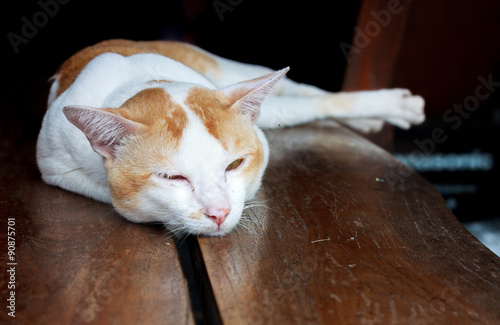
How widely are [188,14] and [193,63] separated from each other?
197 centimetres

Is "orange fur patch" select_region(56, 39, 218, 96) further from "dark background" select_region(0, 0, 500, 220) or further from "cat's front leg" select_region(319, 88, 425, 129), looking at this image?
"dark background" select_region(0, 0, 500, 220)

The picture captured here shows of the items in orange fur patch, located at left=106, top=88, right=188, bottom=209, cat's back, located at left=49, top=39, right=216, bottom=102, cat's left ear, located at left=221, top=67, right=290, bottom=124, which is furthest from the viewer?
cat's back, located at left=49, top=39, right=216, bottom=102

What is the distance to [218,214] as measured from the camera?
1.49m

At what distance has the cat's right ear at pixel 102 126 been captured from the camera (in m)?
1.46

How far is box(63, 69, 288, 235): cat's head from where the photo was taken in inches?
59.7

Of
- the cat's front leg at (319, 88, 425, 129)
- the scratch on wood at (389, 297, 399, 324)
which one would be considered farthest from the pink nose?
the cat's front leg at (319, 88, 425, 129)

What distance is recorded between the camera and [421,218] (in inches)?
74.7

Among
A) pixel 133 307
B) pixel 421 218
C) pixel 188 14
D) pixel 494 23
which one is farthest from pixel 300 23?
pixel 133 307

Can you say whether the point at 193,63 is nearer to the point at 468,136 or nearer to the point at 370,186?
the point at 370,186

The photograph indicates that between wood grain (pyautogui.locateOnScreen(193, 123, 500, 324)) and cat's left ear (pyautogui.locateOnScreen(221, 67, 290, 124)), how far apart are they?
387 millimetres

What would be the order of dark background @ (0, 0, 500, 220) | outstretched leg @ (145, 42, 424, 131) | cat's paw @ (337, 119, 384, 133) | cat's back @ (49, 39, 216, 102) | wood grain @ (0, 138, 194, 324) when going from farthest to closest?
dark background @ (0, 0, 500, 220)
cat's paw @ (337, 119, 384, 133)
outstretched leg @ (145, 42, 424, 131)
cat's back @ (49, 39, 216, 102)
wood grain @ (0, 138, 194, 324)

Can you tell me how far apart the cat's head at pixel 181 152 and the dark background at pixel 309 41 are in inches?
95.3

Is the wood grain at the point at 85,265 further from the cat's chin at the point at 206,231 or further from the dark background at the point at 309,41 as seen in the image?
the dark background at the point at 309,41

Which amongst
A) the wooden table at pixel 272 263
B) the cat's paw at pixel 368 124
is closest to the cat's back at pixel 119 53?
the wooden table at pixel 272 263
